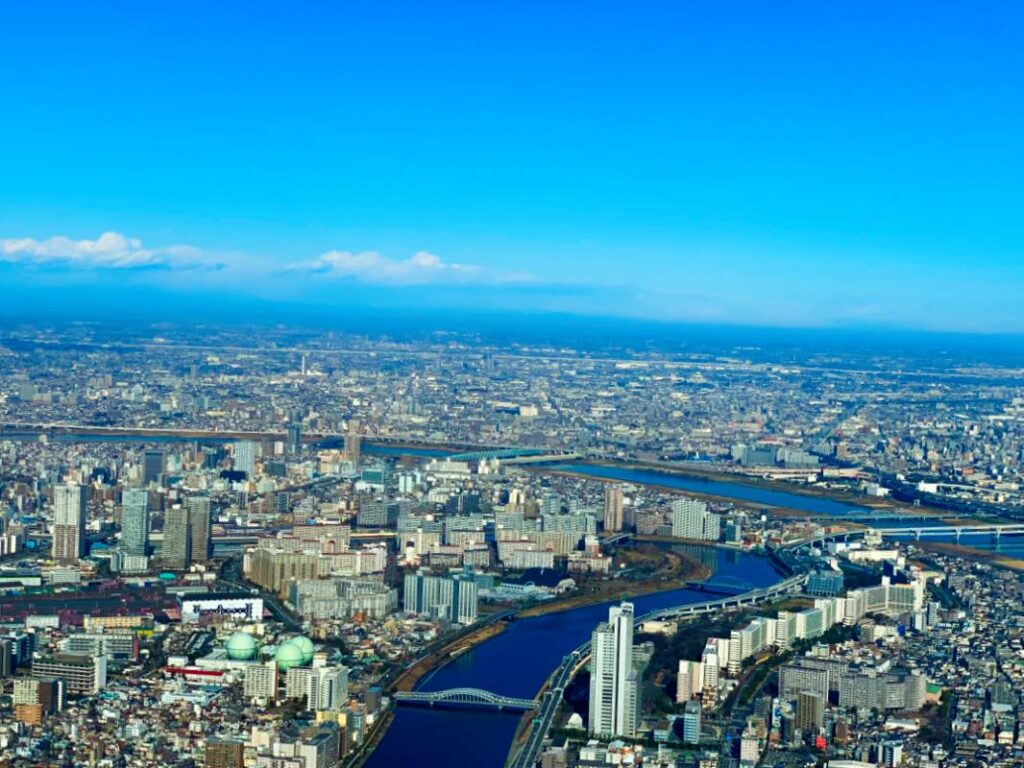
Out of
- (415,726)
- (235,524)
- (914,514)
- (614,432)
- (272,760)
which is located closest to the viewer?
(272,760)

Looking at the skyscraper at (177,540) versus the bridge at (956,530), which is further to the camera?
the bridge at (956,530)

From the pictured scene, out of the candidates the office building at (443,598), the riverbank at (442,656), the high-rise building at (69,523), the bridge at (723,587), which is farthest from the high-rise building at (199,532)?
the bridge at (723,587)

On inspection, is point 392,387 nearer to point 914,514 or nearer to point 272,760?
point 914,514

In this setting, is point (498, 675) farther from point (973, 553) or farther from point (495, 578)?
point (973, 553)

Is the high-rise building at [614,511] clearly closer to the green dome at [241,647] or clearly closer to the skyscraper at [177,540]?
the skyscraper at [177,540]

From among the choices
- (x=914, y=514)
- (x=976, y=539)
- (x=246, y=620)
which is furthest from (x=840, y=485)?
(x=246, y=620)
